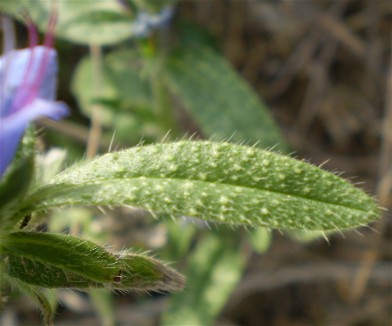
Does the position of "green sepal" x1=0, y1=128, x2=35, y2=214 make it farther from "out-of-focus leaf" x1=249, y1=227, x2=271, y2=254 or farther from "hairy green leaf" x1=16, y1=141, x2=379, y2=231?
"out-of-focus leaf" x1=249, y1=227, x2=271, y2=254

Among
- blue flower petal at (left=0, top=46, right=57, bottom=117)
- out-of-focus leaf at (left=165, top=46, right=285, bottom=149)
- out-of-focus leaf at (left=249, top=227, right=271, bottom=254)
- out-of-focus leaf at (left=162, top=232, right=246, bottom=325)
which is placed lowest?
out-of-focus leaf at (left=162, top=232, right=246, bottom=325)

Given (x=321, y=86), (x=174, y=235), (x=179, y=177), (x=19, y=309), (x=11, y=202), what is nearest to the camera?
(x=11, y=202)

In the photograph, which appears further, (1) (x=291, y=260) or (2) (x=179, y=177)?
(1) (x=291, y=260)

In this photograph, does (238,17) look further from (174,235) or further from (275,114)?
(174,235)

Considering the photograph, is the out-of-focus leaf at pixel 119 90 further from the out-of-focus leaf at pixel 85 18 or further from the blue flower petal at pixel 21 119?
the blue flower petal at pixel 21 119

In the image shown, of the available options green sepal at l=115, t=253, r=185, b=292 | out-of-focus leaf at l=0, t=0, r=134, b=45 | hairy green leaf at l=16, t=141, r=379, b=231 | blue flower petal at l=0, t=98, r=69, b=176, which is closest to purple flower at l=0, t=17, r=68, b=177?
blue flower petal at l=0, t=98, r=69, b=176

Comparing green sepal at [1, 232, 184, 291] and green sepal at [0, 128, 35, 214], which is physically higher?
green sepal at [0, 128, 35, 214]

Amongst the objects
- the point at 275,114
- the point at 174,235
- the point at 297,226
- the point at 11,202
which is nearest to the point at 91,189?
the point at 11,202
